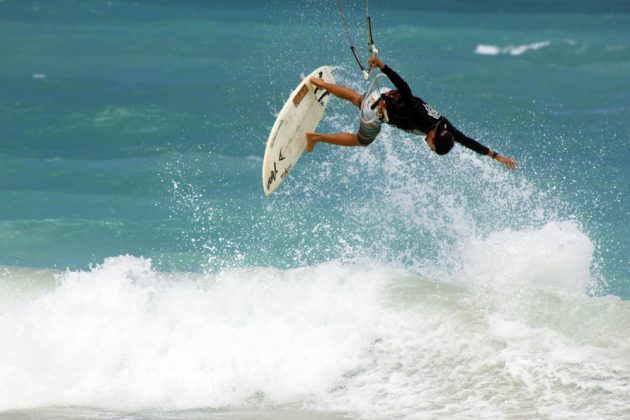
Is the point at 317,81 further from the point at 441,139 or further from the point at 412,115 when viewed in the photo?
the point at 441,139

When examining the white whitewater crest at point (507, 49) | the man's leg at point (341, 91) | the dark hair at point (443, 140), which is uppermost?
the white whitewater crest at point (507, 49)

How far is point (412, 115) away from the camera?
27.0 feet

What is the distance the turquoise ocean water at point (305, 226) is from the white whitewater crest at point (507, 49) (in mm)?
69

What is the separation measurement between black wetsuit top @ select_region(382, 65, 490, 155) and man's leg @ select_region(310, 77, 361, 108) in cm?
45

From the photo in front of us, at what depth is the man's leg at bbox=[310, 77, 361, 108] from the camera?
882cm

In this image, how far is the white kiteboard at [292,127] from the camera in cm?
916

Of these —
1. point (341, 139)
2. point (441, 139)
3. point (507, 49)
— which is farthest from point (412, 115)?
point (507, 49)

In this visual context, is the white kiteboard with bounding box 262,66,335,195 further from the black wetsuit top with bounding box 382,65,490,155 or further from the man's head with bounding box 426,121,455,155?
the man's head with bounding box 426,121,455,155

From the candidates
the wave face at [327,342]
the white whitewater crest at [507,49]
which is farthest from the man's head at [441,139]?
the white whitewater crest at [507,49]

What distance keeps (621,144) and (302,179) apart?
4.42m

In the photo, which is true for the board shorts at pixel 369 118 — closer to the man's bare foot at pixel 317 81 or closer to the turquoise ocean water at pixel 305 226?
the man's bare foot at pixel 317 81

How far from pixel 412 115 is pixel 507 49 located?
39.2 feet

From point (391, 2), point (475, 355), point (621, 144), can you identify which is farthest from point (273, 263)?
point (391, 2)

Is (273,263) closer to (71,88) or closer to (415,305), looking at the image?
(415,305)
